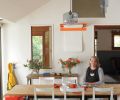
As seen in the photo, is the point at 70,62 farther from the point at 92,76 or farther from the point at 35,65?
the point at 92,76

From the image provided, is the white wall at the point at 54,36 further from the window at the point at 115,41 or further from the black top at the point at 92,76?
the black top at the point at 92,76

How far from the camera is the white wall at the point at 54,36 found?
7.09 meters

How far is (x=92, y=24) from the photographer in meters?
7.09

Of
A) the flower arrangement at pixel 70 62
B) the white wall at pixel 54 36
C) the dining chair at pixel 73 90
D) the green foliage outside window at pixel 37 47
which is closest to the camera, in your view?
the dining chair at pixel 73 90

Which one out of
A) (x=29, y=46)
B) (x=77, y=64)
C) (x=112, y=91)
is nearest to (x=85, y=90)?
(x=112, y=91)

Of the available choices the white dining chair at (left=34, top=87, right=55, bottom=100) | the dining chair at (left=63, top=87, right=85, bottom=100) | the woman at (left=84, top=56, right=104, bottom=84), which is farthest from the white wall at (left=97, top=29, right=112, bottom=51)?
the white dining chair at (left=34, top=87, right=55, bottom=100)

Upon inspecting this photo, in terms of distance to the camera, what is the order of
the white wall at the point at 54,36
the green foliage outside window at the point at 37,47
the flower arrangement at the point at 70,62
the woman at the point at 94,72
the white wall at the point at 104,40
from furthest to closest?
the white wall at the point at 104,40
the green foliage outside window at the point at 37,47
the white wall at the point at 54,36
the flower arrangement at the point at 70,62
the woman at the point at 94,72

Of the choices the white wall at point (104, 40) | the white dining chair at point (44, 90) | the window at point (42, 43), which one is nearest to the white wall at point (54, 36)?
the window at point (42, 43)

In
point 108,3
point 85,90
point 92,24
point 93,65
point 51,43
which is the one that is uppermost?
point 108,3

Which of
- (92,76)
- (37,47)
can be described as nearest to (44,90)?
(92,76)

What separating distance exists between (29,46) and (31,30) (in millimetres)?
446

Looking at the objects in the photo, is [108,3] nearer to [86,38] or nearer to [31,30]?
[86,38]

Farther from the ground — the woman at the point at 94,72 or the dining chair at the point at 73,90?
the woman at the point at 94,72

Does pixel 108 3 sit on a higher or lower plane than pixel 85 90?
higher
